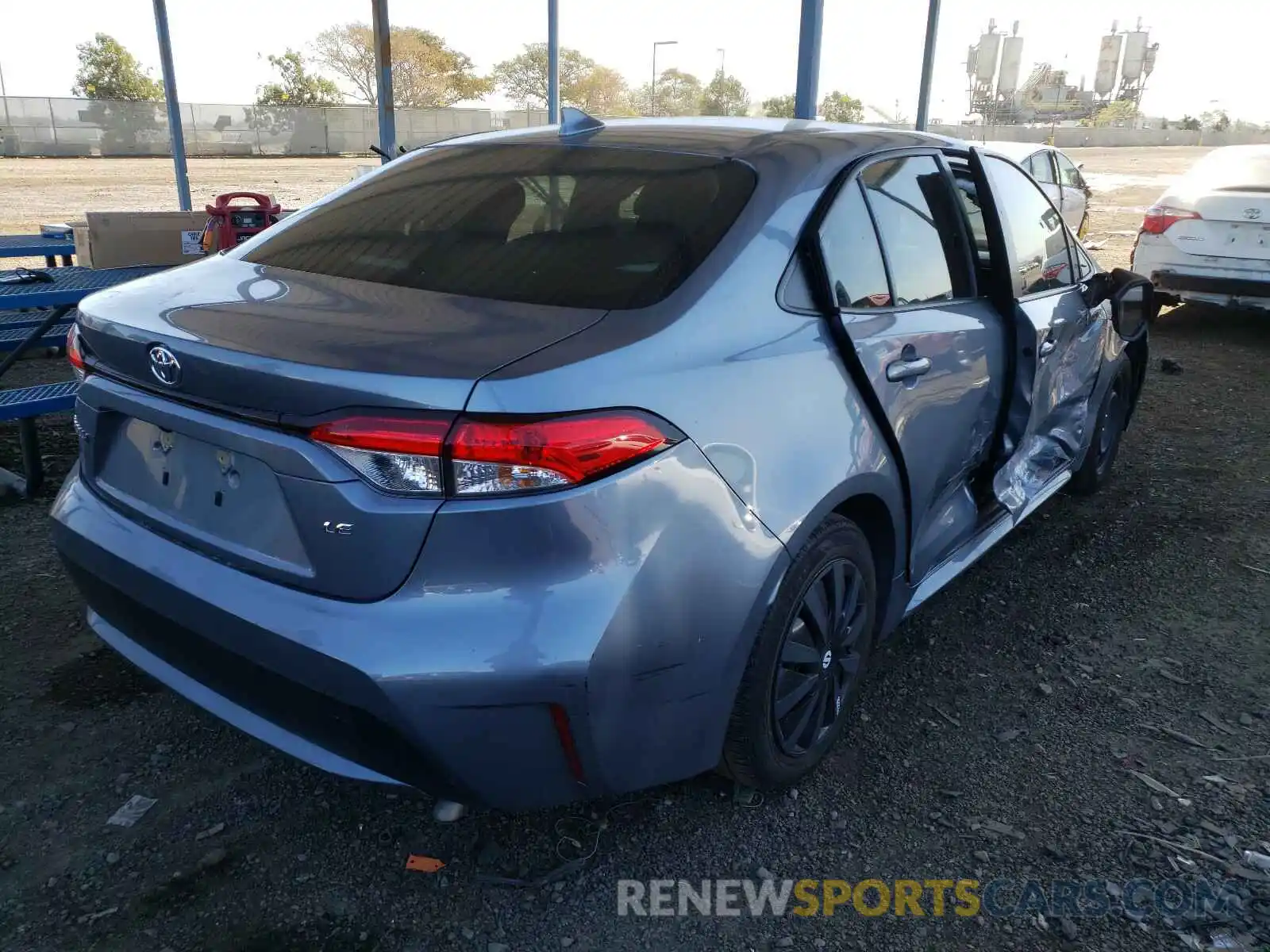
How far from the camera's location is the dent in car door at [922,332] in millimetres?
2496

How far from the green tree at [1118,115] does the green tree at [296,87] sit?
6665cm

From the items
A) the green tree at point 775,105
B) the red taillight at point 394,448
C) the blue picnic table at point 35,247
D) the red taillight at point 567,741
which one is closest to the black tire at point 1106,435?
the red taillight at point 567,741

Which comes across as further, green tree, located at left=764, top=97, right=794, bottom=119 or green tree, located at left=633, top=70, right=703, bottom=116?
green tree, located at left=633, top=70, right=703, bottom=116

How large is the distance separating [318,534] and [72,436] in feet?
13.6

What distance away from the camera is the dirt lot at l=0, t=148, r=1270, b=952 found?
216 cm

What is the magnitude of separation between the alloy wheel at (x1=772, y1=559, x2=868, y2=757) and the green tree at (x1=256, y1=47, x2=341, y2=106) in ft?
236

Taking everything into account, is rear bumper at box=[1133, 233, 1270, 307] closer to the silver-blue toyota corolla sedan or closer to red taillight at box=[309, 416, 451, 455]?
the silver-blue toyota corolla sedan

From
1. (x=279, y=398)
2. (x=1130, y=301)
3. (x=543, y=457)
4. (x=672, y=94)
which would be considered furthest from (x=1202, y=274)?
(x=672, y=94)

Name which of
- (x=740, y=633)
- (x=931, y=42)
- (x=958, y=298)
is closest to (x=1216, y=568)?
(x=958, y=298)

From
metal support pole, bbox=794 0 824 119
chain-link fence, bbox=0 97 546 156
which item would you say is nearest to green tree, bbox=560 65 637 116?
chain-link fence, bbox=0 97 546 156

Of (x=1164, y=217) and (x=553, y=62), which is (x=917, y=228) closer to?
(x=1164, y=217)

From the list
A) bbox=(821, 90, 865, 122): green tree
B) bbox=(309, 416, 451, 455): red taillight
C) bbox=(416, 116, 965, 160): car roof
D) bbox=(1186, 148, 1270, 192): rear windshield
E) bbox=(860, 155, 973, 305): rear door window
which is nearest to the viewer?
bbox=(309, 416, 451, 455): red taillight

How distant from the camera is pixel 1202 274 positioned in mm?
7969

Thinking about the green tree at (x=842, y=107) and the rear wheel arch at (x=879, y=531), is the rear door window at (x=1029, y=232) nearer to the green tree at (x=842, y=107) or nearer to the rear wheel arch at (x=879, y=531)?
the rear wheel arch at (x=879, y=531)
